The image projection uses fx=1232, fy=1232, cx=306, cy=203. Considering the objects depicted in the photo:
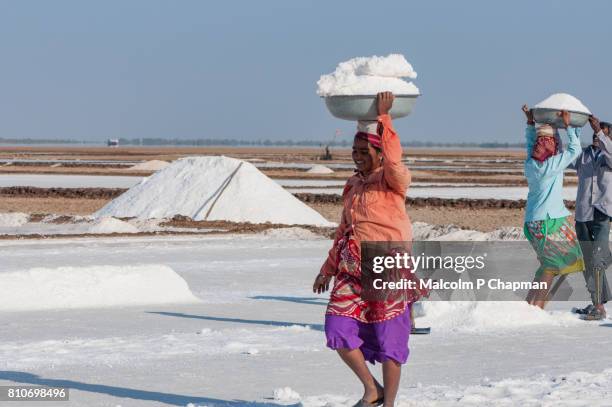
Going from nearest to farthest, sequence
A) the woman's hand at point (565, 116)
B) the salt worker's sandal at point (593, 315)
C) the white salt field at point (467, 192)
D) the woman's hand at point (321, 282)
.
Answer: the woman's hand at point (321, 282)
the woman's hand at point (565, 116)
the salt worker's sandal at point (593, 315)
the white salt field at point (467, 192)

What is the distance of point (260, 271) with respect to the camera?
13.7 metres

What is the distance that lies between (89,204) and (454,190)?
11.6 meters

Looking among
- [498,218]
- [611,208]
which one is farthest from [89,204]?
[611,208]

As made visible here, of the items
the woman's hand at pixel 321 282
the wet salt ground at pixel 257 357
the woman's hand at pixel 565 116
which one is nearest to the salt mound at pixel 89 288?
the wet salt ground at pixel 257 357

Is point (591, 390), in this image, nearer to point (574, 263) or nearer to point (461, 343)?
point (461, 343)

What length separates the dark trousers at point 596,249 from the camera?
8.80 m

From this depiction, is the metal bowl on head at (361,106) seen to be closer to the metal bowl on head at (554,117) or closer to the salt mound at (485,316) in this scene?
the metal bowl on head at (554,117)

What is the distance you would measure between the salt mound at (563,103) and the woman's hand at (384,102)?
304 centimetres

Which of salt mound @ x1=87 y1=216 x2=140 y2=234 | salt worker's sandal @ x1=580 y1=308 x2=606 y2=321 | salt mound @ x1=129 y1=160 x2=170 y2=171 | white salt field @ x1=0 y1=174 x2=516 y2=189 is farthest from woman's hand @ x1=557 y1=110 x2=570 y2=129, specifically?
salt mound @ x1=129 y1=160 x2=170 y2=171

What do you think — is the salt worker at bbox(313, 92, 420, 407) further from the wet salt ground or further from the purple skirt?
the wet salt ground

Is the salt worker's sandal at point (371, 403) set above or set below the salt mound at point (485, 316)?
above

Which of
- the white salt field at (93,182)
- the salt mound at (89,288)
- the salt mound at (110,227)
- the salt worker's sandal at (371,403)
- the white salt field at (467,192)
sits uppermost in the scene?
the salt worker's sandal at (371,403)

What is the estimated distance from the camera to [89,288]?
1034 cm

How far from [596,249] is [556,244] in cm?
47
